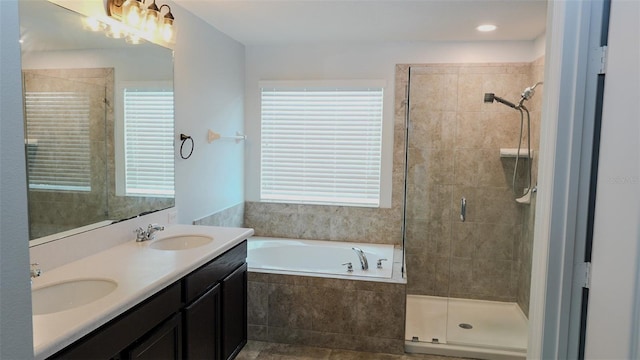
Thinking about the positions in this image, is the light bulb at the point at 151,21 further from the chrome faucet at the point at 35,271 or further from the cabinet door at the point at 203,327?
the cabinet door at the point at 203,327

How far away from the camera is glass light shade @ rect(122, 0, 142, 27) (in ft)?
7.39

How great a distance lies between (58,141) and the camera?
6.17 feet

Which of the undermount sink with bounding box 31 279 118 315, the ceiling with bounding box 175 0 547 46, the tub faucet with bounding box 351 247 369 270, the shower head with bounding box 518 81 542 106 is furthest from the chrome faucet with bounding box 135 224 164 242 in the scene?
the shower head with bounding box 518 81 542 106

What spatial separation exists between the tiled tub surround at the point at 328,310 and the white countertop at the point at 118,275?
0.74 meters

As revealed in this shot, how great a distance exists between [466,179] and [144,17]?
284cm

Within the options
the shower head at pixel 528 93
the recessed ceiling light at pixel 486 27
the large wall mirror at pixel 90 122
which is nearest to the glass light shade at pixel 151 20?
the large wall mirror at pixel 90 122

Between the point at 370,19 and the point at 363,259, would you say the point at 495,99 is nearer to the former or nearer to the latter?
the point at 370,19

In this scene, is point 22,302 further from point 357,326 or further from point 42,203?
point 357,326

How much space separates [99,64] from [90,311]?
4.56ft

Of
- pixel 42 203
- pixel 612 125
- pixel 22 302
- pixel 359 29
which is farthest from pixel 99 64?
pixel 612 125

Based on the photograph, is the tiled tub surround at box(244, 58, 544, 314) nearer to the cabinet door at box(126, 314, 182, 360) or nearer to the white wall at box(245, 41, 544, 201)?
the white wall at box(245, 41, 544, 201)

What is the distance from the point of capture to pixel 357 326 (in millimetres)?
3051

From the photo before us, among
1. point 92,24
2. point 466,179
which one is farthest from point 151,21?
point 466,179

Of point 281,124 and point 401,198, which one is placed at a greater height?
point 281,124
